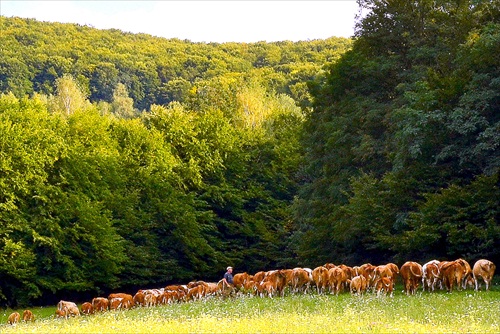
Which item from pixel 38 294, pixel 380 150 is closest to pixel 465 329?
pixel 380 150

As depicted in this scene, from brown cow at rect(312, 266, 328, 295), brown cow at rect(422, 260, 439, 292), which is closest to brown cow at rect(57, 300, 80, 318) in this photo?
brown cow at rect(312, 266, 328, 295)

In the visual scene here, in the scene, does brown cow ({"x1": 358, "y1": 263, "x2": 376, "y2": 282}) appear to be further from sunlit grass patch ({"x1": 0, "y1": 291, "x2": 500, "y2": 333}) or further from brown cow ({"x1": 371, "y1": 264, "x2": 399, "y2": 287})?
sunlit grass patch ({"x1": 0, "y1": 291, "x2": 500, "y2": 333})

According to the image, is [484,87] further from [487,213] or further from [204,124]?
[204,124]

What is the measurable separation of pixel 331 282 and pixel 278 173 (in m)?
36.2

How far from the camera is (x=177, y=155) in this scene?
58906 millimetres

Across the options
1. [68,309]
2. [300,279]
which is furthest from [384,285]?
[68,309]

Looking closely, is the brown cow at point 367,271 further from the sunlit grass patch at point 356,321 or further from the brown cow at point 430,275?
the sunlit grass patch at point 356,321

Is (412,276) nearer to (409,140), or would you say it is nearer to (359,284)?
(359,284)

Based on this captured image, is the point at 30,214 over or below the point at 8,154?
below

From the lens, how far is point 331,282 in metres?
26.4

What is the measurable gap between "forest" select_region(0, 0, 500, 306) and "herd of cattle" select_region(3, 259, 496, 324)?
12.0ft

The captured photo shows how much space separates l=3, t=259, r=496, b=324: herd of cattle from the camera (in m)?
23.8

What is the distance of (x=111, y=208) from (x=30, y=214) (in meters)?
7.16

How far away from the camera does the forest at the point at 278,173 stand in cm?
2980
